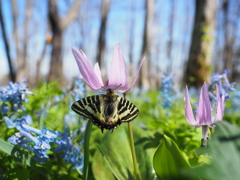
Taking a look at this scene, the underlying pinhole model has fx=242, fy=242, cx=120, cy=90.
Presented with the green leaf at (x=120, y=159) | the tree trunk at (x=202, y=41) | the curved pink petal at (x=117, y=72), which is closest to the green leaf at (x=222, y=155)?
the curved pink petal at (x=117, y=72)

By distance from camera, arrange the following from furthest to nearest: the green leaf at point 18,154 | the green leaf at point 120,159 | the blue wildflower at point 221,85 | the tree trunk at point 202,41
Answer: the tree trunk at point 202,41, the blue wildflower at point 221,85, the green leaf at point 120,159, the green leaf at point 18,154

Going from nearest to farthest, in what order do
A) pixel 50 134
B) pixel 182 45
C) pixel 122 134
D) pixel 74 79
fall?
pixel 50 134
pixel 122 134
pixel 74 79
pixel 182 45

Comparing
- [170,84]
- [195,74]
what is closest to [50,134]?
[170,84]

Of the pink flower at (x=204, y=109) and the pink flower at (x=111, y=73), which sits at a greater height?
the pink flower at (x=111, y=73)

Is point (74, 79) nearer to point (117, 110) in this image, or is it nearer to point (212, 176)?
point (117, 110)

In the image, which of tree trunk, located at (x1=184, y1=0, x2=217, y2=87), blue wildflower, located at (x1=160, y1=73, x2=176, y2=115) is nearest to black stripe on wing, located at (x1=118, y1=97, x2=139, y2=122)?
blue wildflower, located at (x1=160, y1=73, x2=176, y2=115)

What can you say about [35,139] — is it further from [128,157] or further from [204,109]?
[204,109]

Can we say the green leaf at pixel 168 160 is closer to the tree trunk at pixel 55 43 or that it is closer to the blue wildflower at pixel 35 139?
the blue wildflower at pixel 35 139

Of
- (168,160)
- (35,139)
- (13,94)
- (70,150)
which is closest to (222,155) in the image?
(168,160)
